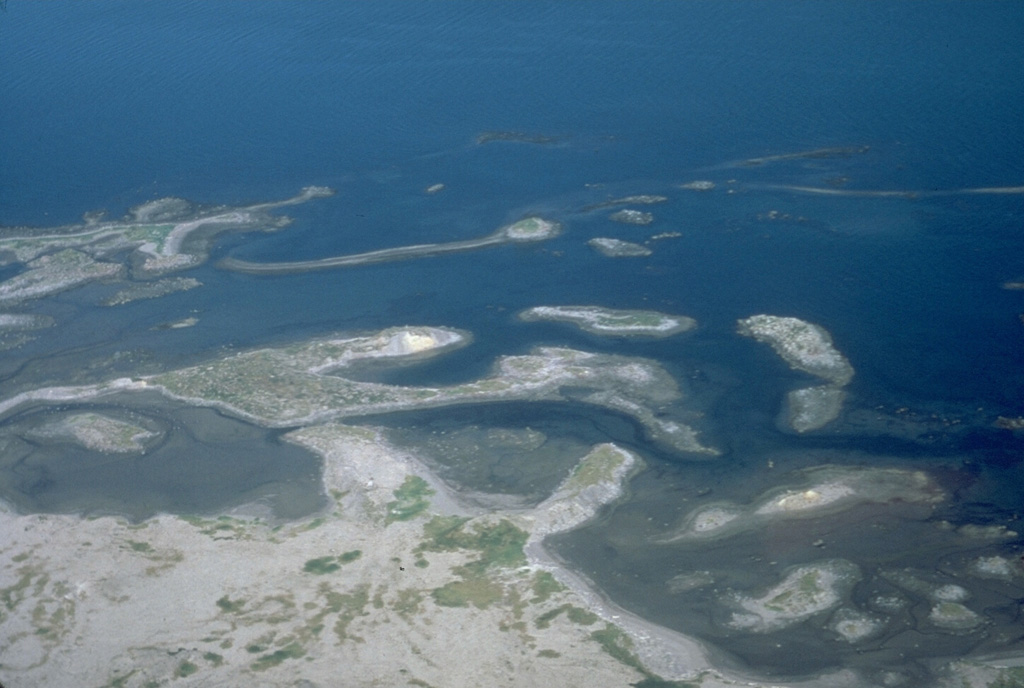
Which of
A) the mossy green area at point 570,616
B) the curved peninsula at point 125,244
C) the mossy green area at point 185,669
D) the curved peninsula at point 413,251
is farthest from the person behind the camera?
the curved peninsula at point 413,251

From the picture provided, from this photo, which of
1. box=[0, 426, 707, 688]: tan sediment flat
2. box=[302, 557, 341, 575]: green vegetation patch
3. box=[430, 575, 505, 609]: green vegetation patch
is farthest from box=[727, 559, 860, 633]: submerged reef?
box=[302, 557, 341, 575]: green vegetation patch

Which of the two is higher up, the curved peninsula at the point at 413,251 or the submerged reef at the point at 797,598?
the curved peninsula at the point at 413,251

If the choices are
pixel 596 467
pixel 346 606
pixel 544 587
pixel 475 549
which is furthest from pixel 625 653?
pixel 596 467

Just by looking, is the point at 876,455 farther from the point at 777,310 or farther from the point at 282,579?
the point at 282,579

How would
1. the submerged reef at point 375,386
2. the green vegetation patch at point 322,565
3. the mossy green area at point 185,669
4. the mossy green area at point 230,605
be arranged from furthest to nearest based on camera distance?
the submerged reef at point 375,386
the green vegetation patch at point 322,565
the mossy green area at point 230,605
the mossy green area at point 185,669

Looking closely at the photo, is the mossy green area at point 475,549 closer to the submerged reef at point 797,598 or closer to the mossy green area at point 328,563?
the mossy green area at point 328,563

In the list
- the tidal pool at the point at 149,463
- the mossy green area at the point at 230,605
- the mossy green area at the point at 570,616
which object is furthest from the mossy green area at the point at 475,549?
the mossy green area at the point at 230,605

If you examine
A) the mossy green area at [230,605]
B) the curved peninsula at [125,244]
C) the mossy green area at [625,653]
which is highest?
the curved peninsula at [125,244]

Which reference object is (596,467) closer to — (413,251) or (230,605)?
(230,605)
